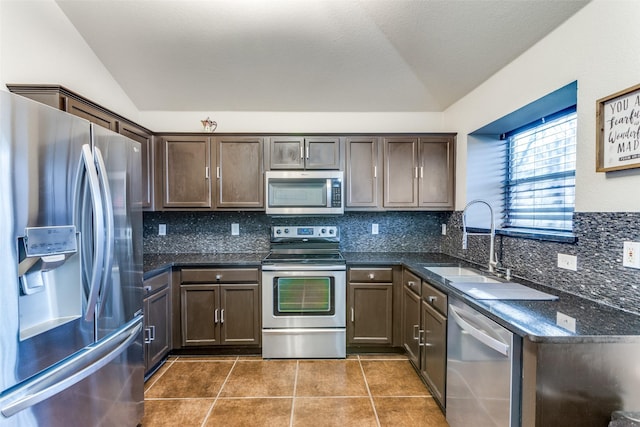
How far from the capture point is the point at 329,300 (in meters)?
2.69

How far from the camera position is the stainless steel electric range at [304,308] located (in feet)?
8.73

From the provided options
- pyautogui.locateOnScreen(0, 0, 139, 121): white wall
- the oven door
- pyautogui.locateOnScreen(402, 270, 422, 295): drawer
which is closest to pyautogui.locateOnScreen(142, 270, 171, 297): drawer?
the oven door

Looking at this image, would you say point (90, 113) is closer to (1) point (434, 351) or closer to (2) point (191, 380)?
(2) point (191, 380)

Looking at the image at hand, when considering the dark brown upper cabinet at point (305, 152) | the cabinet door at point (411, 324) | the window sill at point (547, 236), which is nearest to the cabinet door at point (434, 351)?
the cabinet door at point (411, 324)

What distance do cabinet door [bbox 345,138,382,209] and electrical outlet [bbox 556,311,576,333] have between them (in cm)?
184

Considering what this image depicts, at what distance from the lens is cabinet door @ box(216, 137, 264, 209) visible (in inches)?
114

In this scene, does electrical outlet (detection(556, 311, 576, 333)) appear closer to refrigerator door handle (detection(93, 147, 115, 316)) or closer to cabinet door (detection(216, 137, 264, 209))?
refrigerator door handle (detection(93, 147, 115, 316))

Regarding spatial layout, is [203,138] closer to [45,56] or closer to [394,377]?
[45,56]

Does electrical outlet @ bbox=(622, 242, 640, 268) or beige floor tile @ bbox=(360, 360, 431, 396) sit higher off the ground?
electrical outlet @ bbox=(622, 242, 640, 268)

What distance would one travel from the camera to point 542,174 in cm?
222

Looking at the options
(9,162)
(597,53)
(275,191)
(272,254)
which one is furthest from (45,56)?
(597,53)

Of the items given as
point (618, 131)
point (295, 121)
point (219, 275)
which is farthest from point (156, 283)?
point (618, 131)

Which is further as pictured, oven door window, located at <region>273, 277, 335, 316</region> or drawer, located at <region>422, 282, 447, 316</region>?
oven door window, located at <region>273, 277, 335, 316</region>

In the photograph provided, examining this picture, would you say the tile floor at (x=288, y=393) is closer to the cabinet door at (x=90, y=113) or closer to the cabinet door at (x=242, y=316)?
the cabinet door at (x=242, y=316)
